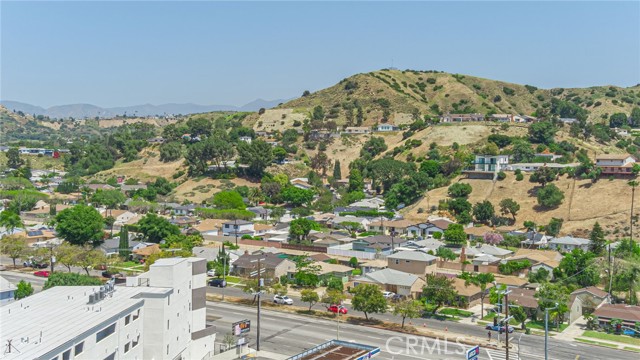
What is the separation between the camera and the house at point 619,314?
52944 millimetres

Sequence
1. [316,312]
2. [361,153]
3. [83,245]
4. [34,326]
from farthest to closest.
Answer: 1. [361,153]
2. [83,245]
3. [316,312]
4. [34,326]

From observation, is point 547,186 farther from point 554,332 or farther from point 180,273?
point 180,273

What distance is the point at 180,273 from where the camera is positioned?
4022 cm

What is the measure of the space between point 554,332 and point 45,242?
222ft

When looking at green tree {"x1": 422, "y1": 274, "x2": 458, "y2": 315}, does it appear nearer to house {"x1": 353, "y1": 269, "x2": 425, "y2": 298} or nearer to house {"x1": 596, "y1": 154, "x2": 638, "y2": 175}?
house {"x1": 353, "y1": 269, "x2": 425, "y2": 298}

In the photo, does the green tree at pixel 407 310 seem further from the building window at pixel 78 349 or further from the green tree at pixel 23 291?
the green tree at pixel 23 291

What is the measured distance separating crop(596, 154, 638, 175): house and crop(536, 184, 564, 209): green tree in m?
9.74

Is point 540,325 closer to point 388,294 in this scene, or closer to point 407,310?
point 407,310

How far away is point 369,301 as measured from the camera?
5328 centimetres

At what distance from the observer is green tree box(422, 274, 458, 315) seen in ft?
187

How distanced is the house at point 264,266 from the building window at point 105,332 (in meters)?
34.9

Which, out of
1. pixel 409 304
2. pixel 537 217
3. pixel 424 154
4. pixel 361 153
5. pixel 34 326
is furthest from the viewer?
pixel 361 153

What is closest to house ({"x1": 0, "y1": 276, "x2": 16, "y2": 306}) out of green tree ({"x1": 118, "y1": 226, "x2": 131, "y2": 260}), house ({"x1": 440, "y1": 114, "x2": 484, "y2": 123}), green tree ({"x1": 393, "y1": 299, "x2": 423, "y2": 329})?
green tree ({"x1": 393, "y1": 299, "x2": 423, "y2": 329})

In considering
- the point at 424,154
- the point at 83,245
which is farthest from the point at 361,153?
the point at 83,245
